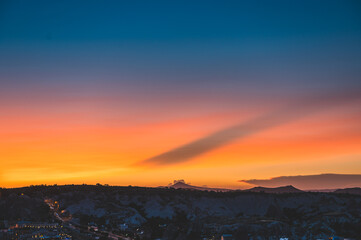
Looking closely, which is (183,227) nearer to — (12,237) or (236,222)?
(236,222)

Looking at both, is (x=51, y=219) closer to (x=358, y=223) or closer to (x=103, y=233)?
(x=103, y=233)

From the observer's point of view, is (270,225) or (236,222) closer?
(270,225)

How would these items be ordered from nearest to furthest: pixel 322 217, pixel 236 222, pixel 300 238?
pixel 300 238 → pixel 236 222 → pixel 322 217

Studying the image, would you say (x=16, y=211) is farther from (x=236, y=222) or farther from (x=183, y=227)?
(x=236, y=222)

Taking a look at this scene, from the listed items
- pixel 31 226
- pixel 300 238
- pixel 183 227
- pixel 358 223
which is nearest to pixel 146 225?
pixel 183 227

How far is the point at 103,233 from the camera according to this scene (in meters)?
177

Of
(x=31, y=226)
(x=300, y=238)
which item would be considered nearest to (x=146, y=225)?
(x=31, y=226)

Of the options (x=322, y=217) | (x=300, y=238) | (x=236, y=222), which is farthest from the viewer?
(x=322, y=217)

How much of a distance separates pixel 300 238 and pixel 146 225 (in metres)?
70.0

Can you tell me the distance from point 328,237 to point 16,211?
5405 inches

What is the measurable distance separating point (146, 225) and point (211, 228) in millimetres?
33467

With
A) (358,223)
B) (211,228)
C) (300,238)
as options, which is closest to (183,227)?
(211,228)

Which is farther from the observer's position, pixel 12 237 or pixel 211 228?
pixel 211 228

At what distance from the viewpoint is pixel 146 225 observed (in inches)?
7628
